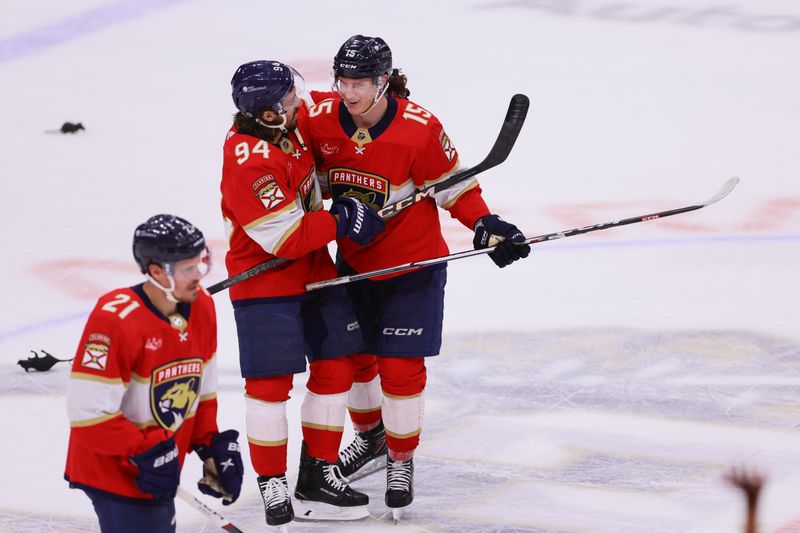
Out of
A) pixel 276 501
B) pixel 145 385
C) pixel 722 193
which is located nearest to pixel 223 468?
pixel 145 385

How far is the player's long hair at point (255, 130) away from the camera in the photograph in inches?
129

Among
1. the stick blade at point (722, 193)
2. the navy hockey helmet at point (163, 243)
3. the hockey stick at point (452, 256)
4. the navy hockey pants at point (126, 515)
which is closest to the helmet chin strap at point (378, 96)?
the hockey stick at point (452, 256)

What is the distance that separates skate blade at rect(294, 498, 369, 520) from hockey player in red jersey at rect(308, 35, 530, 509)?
0.09 metres

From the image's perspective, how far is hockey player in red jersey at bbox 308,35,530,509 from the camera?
11.3ft

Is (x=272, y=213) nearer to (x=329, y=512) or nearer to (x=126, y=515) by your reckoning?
(x=329, y=512)

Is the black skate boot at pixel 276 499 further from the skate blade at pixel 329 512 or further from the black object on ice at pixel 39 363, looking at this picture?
the black object on ice at pixel 39 363

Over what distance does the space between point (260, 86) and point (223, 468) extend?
108cm

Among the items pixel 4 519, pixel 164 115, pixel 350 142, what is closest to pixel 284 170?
pixel 350 142

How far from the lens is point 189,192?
20.6 feet

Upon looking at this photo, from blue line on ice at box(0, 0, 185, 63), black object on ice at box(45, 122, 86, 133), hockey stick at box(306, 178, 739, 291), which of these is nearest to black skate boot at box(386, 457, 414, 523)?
hockey stick at box(306, 178, 739, 291)

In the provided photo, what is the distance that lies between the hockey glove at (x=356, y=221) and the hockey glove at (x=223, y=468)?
0.85 meters

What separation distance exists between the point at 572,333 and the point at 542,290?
436 millimetres

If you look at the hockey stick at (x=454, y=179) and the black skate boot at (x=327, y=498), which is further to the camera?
the black skate boot at (x=327, y=498)

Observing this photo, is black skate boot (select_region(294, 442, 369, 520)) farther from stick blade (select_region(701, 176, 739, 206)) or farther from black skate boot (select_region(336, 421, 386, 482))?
stick blade (select_region(701, 176, 739, 206))
